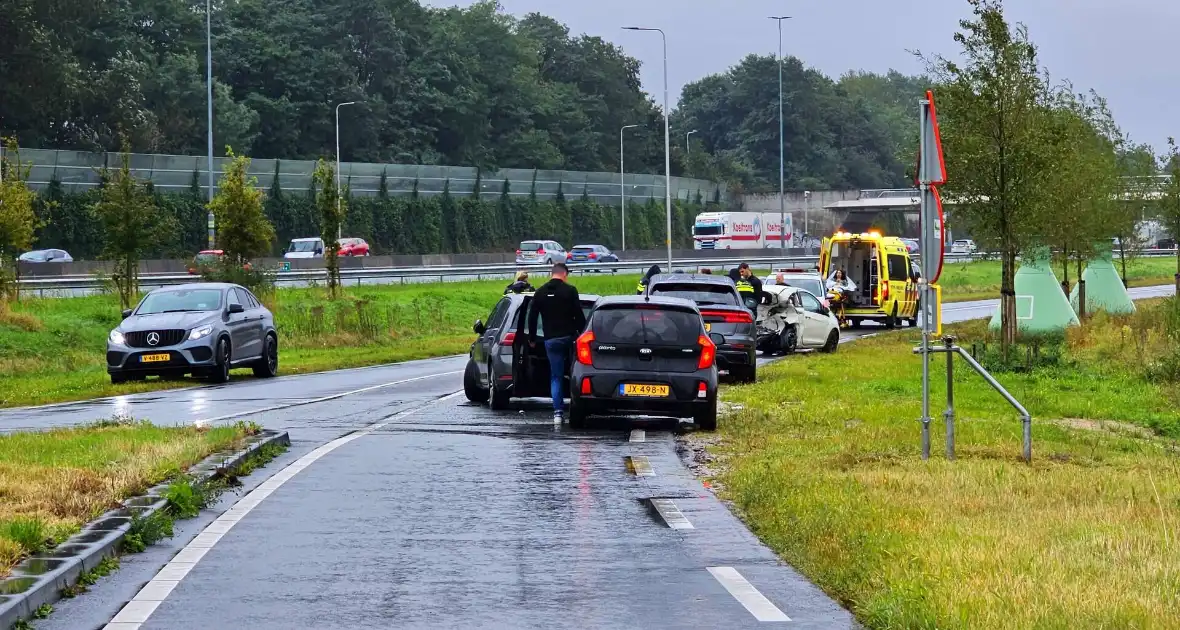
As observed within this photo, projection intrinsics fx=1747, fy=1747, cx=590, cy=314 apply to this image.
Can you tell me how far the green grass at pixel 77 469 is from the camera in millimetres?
10289

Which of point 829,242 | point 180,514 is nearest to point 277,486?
point 180,514

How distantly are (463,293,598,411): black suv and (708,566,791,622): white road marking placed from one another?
35.4ft

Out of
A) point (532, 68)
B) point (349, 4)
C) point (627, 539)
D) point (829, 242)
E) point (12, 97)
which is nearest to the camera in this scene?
point (627, 539)

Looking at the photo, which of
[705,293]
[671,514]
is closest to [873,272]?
[705,293]

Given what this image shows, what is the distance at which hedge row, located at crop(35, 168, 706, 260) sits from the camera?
3004 inches

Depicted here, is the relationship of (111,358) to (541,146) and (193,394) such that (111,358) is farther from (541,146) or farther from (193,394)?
(541,146)

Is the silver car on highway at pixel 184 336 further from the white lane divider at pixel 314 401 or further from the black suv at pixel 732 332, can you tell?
the black suv at pixel 732 332

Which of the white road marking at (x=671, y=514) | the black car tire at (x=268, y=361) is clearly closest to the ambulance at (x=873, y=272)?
the black car tire at (x=268, y=361)

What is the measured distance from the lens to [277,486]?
13.9m

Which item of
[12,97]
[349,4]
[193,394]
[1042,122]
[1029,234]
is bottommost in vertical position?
[193,394]

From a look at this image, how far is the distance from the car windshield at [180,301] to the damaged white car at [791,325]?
468 inches

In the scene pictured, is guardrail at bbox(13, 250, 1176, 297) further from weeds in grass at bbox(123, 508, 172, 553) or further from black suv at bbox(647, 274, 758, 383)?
weeds in grass at bbox(123, 508, 172, 553)

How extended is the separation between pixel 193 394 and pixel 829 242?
25.7 metres

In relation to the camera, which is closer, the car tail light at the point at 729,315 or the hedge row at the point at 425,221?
the car tail light at the point at 729,315
